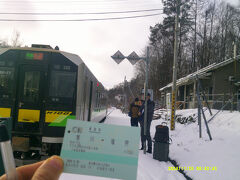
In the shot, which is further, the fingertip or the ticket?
the ticket

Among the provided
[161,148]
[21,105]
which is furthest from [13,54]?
[161,148]

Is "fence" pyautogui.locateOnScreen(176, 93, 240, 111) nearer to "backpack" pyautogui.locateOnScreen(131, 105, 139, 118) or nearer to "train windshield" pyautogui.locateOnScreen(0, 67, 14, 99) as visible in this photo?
"backpack" pyautogui.locateOnScreen(131, 105, 139, 118)

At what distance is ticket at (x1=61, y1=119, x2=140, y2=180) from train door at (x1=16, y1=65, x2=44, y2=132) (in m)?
4.46

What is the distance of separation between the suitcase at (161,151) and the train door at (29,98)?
3527 mm

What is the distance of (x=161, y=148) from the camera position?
6234mm

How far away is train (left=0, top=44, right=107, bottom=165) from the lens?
225 inches

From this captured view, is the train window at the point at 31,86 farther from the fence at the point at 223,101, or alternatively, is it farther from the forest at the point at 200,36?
the forest at the point at 200,36

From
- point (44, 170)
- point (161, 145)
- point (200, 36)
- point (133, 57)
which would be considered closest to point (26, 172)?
point (44, 170)

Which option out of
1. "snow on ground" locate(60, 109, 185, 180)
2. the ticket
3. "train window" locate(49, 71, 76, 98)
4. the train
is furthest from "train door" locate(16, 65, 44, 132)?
the ticket

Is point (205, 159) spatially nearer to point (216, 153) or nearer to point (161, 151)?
point (216, 153)

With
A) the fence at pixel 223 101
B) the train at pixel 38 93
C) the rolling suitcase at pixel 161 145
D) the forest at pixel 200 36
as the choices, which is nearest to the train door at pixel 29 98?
the train at pixel 38 93

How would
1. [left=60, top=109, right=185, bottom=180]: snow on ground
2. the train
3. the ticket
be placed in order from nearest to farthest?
the ticket → [left=60, top=109, right=185, bottom=180]: snow on ground → the train

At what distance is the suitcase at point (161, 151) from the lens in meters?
6.19
